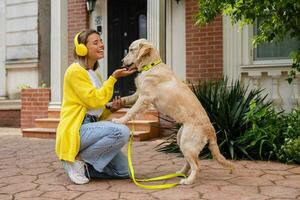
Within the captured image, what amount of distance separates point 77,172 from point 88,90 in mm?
812

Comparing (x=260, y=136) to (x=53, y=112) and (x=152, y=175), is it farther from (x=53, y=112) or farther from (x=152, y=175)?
(x=53, y=112)

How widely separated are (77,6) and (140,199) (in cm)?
694

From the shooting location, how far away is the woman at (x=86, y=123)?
388cm

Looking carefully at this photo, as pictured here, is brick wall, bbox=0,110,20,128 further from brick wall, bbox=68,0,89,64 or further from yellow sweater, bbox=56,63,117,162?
yellow sweater, bbox=56,63,117,162

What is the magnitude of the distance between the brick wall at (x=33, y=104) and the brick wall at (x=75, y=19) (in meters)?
1.00

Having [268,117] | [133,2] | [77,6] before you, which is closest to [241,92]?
[268,117]

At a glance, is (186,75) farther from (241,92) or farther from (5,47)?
(5,47)

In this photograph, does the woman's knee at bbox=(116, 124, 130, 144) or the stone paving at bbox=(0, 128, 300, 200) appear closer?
the stone paving at bbox=(0, 128, 300, 200)

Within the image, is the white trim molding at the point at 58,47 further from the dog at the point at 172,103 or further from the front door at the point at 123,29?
the dog at the point at 172,103

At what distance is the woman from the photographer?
388 cm

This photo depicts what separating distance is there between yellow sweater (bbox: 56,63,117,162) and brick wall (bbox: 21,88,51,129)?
514 cm

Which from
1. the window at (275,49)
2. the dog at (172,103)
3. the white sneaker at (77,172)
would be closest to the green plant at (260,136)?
the dog at (172,103)

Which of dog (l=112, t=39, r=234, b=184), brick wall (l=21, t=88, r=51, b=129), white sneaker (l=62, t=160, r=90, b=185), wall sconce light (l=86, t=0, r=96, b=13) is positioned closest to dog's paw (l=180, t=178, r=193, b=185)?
dog (l=112, t=39, r=234, b=184)

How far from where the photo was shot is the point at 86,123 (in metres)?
4.08
